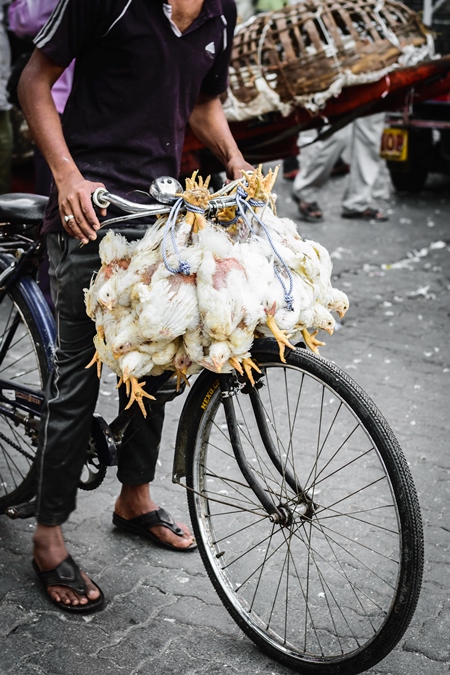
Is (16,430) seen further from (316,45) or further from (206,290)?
(316,45)

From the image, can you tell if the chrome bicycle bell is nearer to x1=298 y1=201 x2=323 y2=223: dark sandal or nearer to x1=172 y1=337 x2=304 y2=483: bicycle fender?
x1=172 y1=337 x2=304 y2=483: bicycle fender

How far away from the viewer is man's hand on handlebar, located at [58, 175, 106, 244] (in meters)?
2.57

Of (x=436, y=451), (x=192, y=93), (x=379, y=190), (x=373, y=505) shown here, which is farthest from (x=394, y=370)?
(x=379, y=190)

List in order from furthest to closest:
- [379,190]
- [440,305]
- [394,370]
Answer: [379,190] < [440,305] < [394,370]

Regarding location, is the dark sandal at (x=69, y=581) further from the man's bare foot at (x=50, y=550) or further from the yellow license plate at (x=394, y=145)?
the yellow license plate at (x=394, y=145)

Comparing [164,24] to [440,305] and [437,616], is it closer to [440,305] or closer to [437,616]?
[437,616]

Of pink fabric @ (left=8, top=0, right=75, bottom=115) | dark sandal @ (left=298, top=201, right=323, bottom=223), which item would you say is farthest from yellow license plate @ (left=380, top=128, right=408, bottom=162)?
pink fabric @ (left=8, top=0, right=75, bottom=115)

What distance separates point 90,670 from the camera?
274 centimetres

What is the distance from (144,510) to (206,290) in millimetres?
1328

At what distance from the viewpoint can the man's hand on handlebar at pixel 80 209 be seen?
2.57m

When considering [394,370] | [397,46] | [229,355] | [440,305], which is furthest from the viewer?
[440,305]

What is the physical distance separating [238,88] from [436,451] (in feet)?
8.37

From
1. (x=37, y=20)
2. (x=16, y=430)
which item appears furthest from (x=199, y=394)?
(x=37, y=20)

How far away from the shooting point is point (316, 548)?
3395 mm
